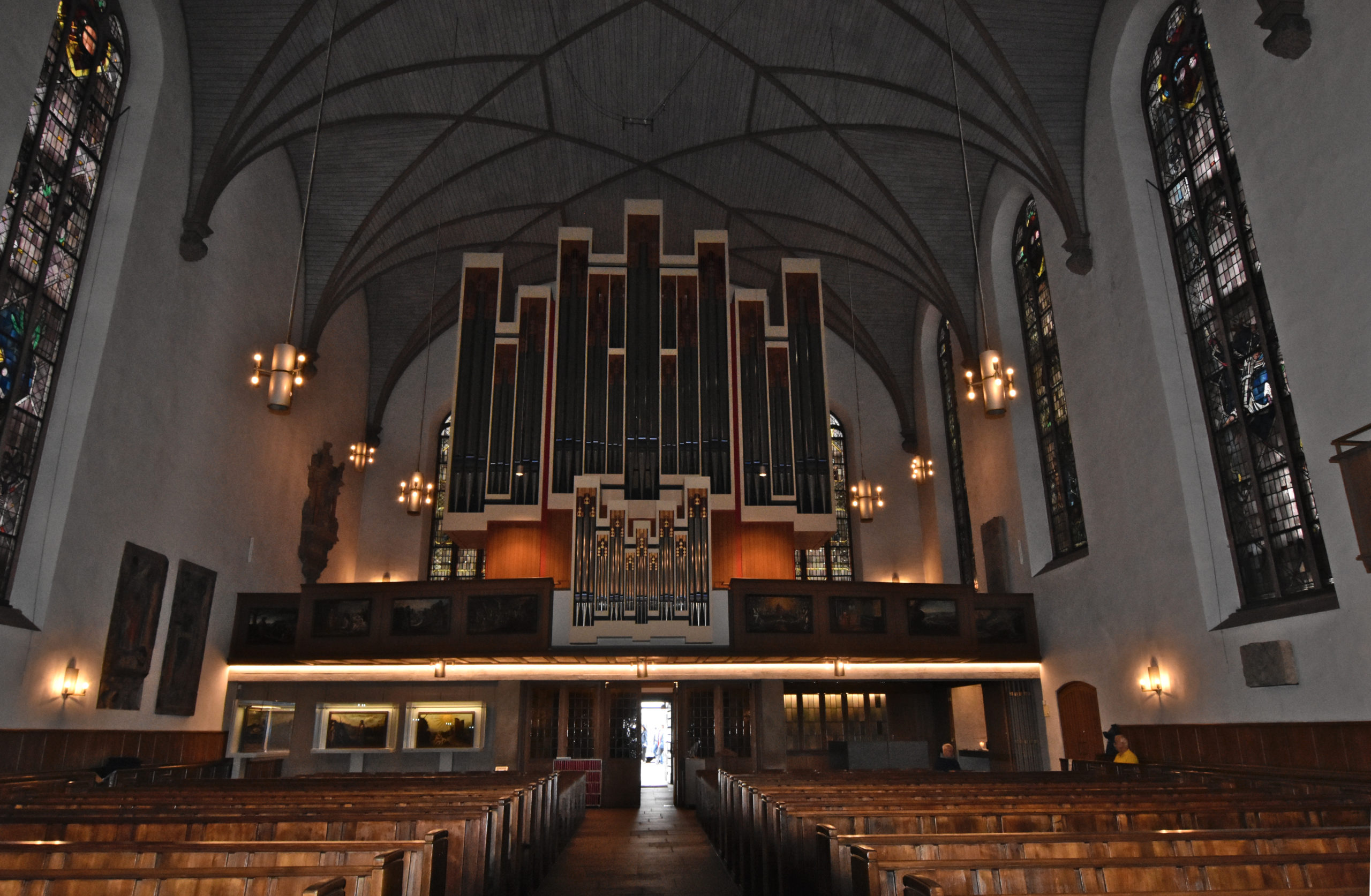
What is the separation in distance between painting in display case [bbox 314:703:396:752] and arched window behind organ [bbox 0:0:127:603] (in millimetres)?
7126

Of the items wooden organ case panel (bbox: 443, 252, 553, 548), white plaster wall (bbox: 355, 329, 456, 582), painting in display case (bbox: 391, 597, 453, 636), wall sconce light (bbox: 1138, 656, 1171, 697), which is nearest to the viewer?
wall sconce light (bbox: 1138, 656, 1171, 697)

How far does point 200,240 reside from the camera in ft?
43.0

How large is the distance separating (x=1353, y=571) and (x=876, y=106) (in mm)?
9870

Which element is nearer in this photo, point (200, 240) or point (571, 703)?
point (200, 240)

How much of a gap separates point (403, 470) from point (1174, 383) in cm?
1599

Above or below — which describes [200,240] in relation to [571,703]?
above

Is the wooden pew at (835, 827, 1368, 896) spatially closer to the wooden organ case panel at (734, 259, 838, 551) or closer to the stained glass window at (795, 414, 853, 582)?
the wooden organ case panel at (734, 259, 838, 551)

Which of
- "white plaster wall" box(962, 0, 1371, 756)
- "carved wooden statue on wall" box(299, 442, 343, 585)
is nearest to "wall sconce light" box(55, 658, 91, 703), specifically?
"carved wooden statue on wall" box(299, 442, 343, 585)

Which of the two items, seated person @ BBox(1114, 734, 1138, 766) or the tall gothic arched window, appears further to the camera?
the tall gothic arched window

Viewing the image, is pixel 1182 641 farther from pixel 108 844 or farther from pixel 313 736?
pixel 313 736

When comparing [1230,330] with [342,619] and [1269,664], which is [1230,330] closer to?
[1269,664]

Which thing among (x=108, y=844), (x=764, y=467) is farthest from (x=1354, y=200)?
(x=108, y=844)

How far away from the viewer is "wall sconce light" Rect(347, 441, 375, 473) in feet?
61.6

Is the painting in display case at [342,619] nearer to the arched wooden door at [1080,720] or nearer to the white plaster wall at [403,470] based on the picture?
the white plaster wall at [403,470]
